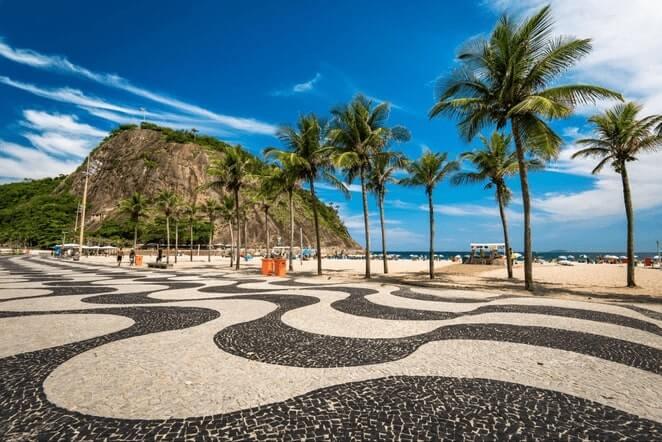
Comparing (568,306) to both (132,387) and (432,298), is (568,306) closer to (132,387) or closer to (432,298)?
(432,298)

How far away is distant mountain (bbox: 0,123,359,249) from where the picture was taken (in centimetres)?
8725

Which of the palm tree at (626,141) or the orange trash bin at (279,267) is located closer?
the palm tree at (626,141)

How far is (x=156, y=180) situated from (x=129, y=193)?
9.74 metres

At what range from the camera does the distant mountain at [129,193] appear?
87.2 meters

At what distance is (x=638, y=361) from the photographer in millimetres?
4992

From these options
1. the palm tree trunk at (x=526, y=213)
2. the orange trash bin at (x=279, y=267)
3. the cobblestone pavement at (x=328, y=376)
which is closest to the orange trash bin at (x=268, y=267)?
the orange trash bin at (x=279, y=267)

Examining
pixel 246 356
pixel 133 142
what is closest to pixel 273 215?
pixel 133 142

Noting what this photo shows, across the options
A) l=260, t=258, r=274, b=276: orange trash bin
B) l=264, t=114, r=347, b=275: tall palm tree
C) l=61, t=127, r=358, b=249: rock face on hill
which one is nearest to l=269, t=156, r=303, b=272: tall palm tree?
l=264, t=114, r=347, b=275: tall palm tree

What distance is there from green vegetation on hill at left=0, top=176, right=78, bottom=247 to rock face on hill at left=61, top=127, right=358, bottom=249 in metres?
5.71

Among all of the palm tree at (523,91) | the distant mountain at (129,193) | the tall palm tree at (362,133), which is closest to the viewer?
the palm tree at (523,91)

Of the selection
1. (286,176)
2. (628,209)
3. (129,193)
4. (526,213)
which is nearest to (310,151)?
(286,176)

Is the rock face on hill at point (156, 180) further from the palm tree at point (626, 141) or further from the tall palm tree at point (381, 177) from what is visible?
the palm tree at point (626, 141)

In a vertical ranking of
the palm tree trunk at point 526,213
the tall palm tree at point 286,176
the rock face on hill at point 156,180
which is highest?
the rock face on hill at point 156,180

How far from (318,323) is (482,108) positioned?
12.7m
